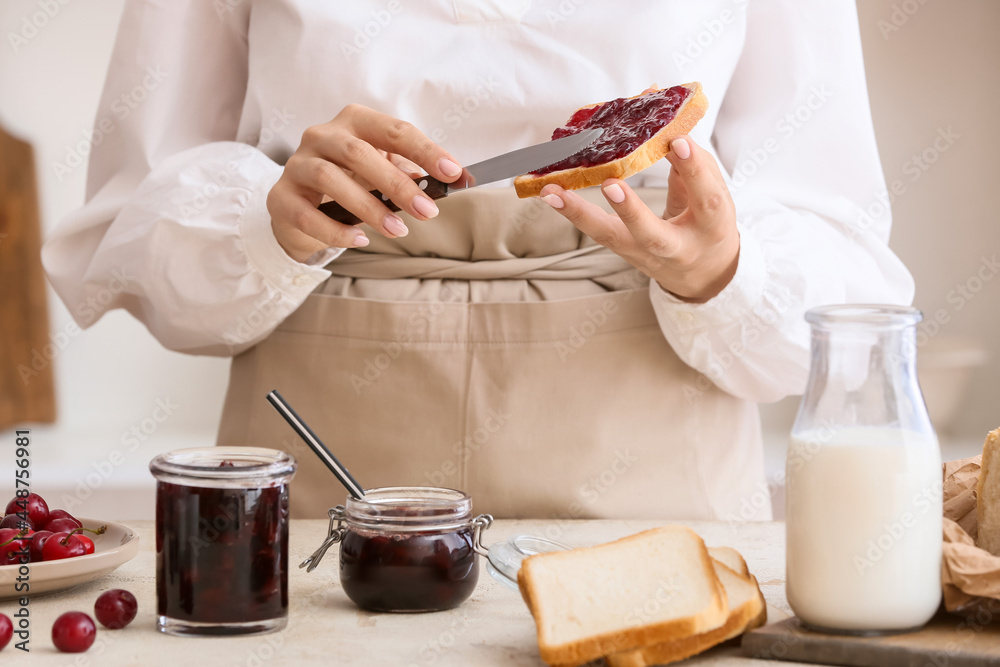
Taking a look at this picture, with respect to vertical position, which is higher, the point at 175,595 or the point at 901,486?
the point at 901,486

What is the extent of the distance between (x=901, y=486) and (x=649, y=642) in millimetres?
214

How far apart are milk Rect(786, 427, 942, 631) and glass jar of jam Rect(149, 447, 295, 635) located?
0.42 m

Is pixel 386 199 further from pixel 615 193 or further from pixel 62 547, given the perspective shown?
pixel 62 547

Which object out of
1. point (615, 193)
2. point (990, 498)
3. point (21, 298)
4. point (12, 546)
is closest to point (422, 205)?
point (615, 193)

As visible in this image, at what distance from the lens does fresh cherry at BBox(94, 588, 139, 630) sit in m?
0.76

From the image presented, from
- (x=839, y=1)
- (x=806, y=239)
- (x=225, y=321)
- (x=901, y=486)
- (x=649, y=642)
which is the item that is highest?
(x=839, y=1)

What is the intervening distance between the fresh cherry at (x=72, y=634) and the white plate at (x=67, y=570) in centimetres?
11

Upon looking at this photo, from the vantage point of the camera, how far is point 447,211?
1.34 m

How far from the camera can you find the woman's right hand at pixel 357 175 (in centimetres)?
107

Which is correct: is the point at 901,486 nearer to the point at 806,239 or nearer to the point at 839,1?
the point at 806,239

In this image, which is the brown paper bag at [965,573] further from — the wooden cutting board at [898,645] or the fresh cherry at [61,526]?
the fresh cherry at [61,526]

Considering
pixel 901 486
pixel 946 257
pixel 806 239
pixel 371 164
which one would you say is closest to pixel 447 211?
pixel 371 164

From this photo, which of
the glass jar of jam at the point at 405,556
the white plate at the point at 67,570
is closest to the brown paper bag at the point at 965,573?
the glass jar of jam at the point at 405,556

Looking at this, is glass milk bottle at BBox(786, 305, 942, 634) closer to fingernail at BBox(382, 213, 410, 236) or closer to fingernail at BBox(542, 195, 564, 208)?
fingernail at BBox(542, 195, 564, 208)
